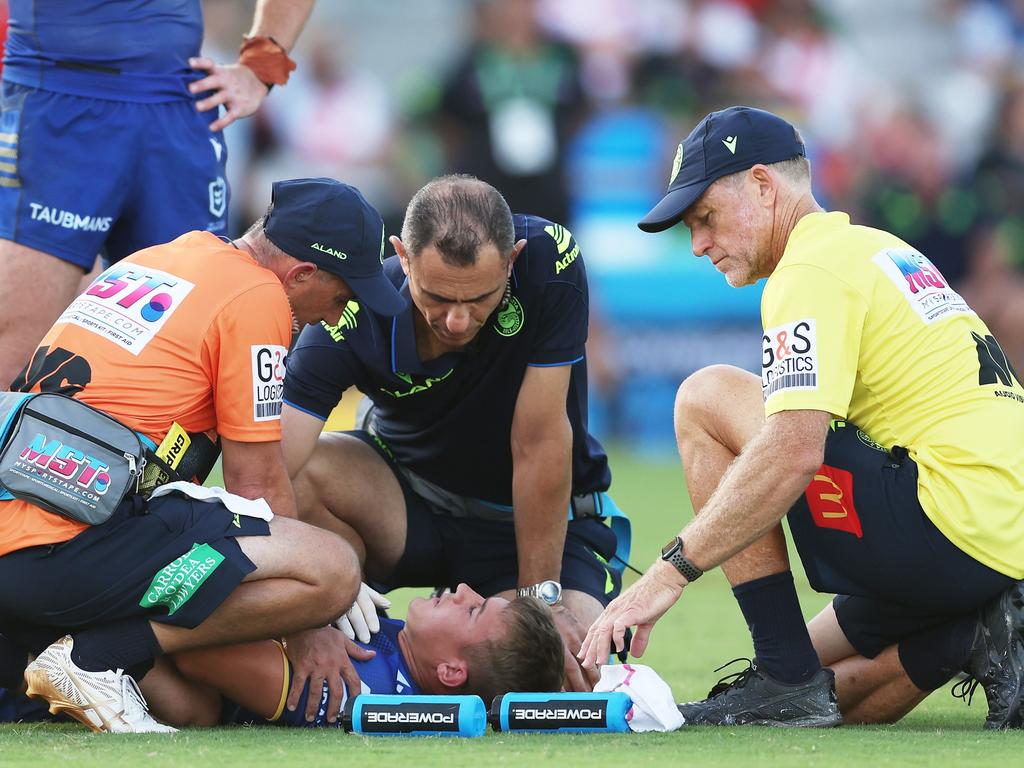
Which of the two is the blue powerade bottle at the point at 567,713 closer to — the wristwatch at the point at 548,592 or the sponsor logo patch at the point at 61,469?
the wristwatch at the point at 548,592

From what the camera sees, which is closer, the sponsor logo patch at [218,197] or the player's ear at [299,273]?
the player's ear at [299,273]

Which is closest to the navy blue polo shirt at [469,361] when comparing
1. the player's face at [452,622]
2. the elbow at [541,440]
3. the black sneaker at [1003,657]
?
the elbow at [541,440]

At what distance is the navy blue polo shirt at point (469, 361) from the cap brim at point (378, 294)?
375 millimetres

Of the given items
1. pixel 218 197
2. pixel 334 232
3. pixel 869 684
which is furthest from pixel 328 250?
pixel 869 684

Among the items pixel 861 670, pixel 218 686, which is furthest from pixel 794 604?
pixel 218 686

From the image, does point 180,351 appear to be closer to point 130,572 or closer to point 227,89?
point 130,572

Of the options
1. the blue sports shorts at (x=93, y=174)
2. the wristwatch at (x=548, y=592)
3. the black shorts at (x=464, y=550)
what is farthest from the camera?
the black shorts at (x=464, y=550)

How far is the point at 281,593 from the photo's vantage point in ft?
14.3

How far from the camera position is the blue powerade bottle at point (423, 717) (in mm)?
4105

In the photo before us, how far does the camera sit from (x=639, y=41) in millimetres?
14594

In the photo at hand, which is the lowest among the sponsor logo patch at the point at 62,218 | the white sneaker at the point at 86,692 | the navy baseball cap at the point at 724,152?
the white sneaker at the point at 86,692

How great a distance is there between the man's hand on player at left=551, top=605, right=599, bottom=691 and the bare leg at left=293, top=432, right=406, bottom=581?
2.54ft

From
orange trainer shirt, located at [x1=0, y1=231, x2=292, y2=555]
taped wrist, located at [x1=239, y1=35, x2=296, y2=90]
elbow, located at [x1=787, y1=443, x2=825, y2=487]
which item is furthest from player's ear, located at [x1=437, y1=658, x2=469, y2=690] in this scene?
taped wrist, located at [x1=239, y1=35, x2=296, y2=90]

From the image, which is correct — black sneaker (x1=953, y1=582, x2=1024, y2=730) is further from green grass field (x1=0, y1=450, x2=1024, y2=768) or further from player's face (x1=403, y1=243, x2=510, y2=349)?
player's face (x1=403, y1=243, x2=510, y2=349)
